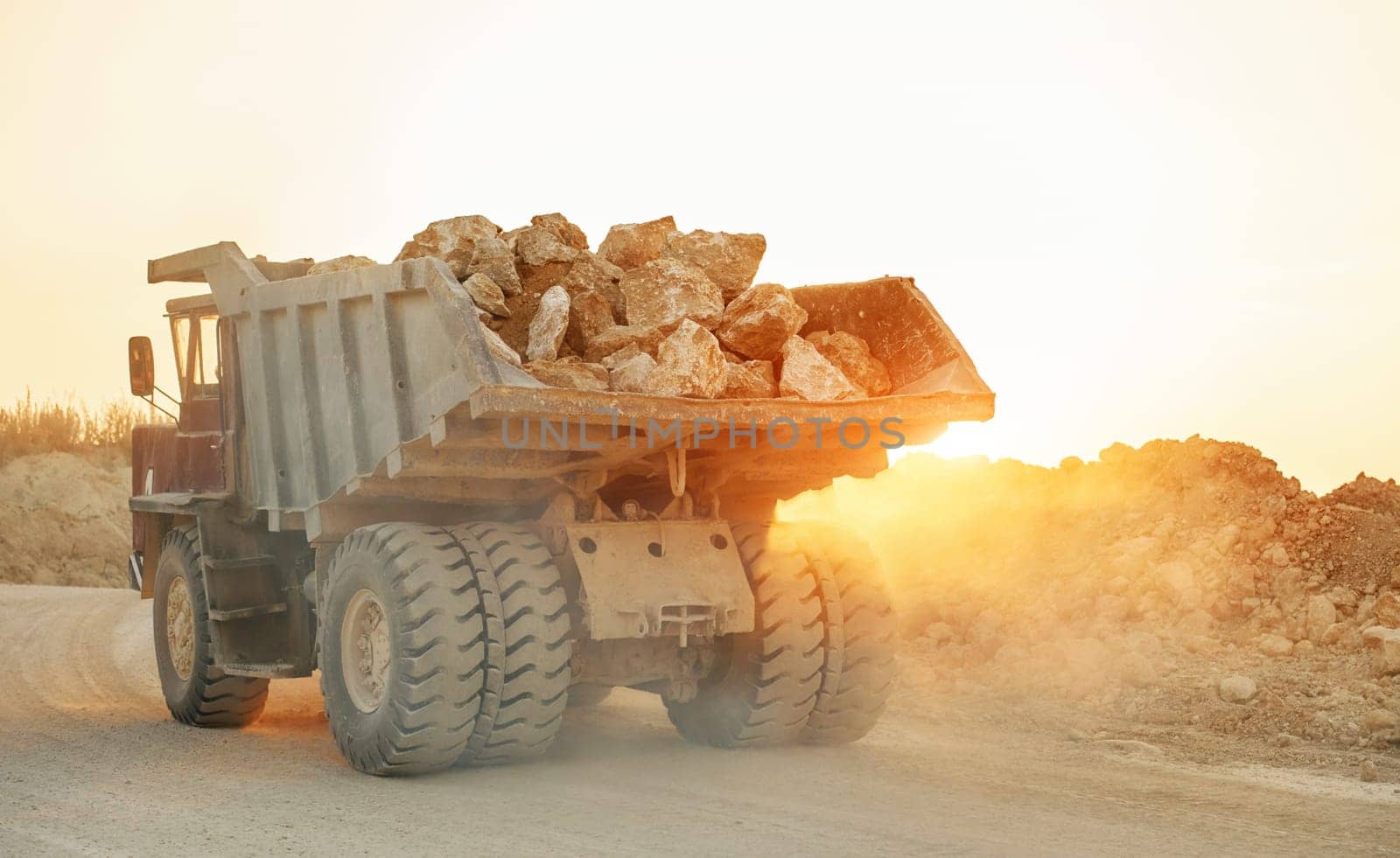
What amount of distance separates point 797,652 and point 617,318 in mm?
2132

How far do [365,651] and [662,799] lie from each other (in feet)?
6.29

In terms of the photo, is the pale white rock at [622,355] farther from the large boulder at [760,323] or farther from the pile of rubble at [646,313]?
the large boulder at [760,323]

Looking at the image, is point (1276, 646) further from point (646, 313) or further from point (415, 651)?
point (415, 651)

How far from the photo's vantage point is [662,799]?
22.9ft

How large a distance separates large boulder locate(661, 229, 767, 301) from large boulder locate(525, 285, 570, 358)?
86 cm

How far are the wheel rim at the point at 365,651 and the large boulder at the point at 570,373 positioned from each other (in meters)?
1.43

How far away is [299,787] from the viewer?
24.0ft

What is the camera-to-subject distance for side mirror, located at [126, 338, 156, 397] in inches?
392

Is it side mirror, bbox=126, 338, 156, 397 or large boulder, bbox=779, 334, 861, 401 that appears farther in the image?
side mirror, bbox=126, 338, 156, 397

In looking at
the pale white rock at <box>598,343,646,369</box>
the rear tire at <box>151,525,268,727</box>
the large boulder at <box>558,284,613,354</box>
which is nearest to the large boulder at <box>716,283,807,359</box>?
the pale white rock at <box>598,343,646,369</box>

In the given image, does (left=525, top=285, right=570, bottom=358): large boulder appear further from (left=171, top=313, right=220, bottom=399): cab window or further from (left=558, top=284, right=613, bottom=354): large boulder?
(left=171, top=313, right=220, bottom=399): cab window

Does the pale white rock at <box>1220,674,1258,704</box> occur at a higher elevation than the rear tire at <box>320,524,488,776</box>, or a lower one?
lower

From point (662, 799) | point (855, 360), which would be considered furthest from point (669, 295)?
point (662, 799)

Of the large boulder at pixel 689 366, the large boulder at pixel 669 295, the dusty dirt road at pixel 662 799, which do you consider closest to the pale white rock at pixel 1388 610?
the dusty dirt road at pixel 662 799
